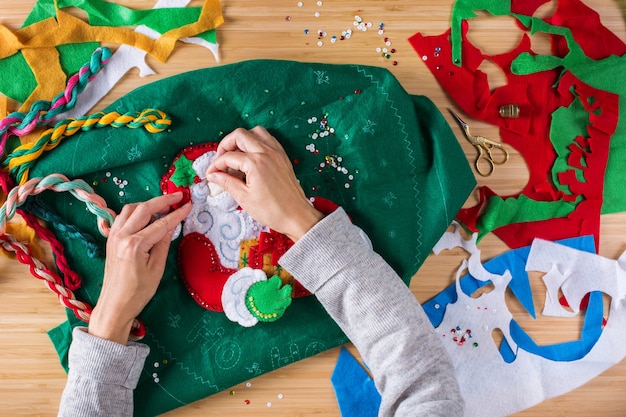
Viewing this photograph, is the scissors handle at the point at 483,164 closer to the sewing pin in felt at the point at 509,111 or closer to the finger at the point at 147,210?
the sewing pin in felt at the point at 509,111

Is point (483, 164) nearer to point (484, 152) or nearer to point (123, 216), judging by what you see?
point (484, 152)

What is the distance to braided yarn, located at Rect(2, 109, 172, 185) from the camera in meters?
0.96

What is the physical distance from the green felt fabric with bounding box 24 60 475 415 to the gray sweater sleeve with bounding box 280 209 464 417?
0.49 feet

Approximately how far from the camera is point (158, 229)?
903 mm

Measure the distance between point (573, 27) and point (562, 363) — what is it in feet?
2.23

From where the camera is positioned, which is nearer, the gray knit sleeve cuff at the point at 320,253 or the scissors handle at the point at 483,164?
the gray knit sleeve cuff at the point at 320,253

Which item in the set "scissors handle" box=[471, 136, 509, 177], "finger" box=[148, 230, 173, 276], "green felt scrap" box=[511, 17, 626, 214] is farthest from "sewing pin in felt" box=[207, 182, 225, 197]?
"green felt scrap" box=[511, 17, 626, 214]

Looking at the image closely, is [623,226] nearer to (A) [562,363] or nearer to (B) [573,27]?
(A) [562,363]

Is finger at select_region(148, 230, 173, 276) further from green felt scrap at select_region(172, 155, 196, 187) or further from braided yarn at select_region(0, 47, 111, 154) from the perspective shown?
braided yarn at select_region(0, 47, 111, 154)

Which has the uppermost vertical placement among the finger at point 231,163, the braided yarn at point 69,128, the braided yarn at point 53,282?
the braided yarn at point 69,128

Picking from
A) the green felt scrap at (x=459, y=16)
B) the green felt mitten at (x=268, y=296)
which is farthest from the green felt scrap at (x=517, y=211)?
the green felt mitten at (x=268, y=296)

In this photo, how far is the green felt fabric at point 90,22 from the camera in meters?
1.02

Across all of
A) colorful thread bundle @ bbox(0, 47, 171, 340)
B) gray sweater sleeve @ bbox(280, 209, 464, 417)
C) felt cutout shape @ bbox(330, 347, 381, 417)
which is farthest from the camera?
felt cutout shape @ bbox(330, 347, 381, 417)

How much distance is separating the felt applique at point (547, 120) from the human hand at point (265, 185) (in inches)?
15.1
